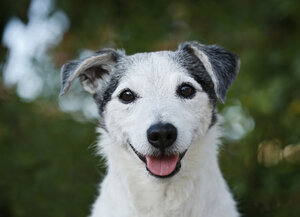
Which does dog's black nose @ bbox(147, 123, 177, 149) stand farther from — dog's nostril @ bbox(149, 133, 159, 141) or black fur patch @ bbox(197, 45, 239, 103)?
black fur patch @ bbox(197, 45, 239, 103)

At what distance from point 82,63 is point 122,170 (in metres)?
1.06

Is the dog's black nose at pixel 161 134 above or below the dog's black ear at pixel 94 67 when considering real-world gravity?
below

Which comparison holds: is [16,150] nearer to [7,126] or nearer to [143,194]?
[7,126]

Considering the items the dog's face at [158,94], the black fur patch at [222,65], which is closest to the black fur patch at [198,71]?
the dog's face at [158,94]

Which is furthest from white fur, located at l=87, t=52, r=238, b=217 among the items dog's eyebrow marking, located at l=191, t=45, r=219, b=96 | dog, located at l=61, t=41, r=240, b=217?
dog's eyebrow marking, located at l=191, t=45, r=219, b=96

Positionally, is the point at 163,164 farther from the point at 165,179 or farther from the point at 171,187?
the point at 171,187

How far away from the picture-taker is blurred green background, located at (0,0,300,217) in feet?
19.5

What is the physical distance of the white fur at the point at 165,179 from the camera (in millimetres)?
3881

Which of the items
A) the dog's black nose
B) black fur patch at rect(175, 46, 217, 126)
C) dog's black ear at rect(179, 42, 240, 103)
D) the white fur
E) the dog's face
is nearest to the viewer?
the dog's black nose

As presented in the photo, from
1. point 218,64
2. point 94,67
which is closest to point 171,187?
point 218,64

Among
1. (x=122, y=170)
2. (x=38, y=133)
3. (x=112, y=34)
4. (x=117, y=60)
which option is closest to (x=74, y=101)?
(x=38, y=133)

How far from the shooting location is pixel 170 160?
12.4ft

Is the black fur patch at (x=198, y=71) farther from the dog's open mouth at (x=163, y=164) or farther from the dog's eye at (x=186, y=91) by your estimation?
the dog's open mouth at (x=163, y=164)

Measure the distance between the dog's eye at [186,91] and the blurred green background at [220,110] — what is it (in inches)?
69.8
